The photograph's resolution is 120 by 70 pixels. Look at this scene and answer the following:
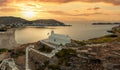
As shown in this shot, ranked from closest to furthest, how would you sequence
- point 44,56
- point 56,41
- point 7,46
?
1. point 44,56
2. point 56,41
3. point 7,46

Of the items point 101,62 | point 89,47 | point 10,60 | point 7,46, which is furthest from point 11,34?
point 101,62

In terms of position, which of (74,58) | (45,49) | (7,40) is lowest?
(7,40)

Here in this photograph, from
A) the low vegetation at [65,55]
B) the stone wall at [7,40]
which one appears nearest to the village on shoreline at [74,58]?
the low vegetation at [65,55]

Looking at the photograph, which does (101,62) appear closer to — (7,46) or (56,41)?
(56,41)

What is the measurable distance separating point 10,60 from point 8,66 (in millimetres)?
1774

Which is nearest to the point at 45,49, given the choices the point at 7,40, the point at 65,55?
the point at 65,55

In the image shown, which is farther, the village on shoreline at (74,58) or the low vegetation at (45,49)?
the low vegetation at (45,49)

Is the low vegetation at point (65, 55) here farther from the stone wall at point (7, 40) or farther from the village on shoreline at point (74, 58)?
the stone wall at point (7, 40)

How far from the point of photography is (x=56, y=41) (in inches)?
1950

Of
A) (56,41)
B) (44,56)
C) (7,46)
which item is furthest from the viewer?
(7,46)

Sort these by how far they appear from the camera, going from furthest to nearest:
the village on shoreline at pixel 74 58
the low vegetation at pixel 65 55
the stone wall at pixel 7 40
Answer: the stone wall at pixel 7 40, the low vegetation at pixel 65 55, the village on shoreline at pixel 74 58

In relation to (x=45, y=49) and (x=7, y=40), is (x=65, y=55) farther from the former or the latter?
(x=7, y=40)

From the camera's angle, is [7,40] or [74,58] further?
[7,40]

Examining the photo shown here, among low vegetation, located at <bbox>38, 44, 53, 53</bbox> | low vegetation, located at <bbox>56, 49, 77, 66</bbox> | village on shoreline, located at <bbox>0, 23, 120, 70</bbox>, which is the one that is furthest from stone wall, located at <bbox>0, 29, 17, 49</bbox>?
low vegetation, located at <bbox>56, 49, 77, 66</bbox>
